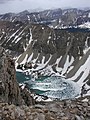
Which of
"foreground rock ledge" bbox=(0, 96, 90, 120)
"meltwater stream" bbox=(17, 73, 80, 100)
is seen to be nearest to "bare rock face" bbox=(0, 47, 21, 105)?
"foreground rock ledge" bbox=(0, 96, 90, 120)

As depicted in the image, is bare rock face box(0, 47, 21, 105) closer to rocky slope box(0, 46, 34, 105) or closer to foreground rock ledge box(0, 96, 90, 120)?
rocky slope box(0, 46, 34, 105)

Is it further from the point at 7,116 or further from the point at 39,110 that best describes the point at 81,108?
the point at 7,116

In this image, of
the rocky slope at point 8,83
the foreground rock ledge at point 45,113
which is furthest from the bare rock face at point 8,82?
the foreground rock ledge at point 45,113

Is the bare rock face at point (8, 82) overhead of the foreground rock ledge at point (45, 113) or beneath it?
beneath

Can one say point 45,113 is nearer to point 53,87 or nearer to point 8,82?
point 8,82

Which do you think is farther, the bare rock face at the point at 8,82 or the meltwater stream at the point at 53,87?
the meltwater stream at the point at 53,87

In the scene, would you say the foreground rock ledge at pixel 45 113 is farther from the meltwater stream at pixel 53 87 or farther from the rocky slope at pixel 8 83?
the meltwater stream at pixel 53 87

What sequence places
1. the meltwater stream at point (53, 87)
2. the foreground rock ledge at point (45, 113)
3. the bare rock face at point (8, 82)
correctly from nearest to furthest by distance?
the foreground rock ledge at point (45, 113) < the bare rock face at point (8, 82) < the meltwater stream at point (53, 87)
